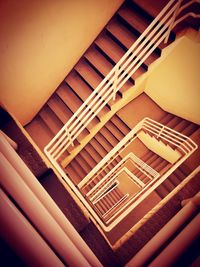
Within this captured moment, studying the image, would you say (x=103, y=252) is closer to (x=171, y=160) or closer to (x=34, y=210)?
(x=34, y=210)

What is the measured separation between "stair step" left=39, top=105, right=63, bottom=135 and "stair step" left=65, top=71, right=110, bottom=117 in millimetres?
946

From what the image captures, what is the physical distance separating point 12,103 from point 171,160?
4.96m

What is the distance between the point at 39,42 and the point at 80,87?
1.50 metres

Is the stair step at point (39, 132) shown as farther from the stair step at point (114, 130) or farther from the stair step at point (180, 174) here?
the stair step at point (180, 174)

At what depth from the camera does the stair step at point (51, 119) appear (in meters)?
5.26

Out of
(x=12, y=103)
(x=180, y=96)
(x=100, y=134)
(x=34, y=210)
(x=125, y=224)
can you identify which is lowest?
(x=125, y=224)

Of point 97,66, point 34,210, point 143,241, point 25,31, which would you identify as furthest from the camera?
point 97,66

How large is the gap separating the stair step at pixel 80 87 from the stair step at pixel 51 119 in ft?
3.10

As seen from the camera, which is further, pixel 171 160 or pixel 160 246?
pixel 171 160

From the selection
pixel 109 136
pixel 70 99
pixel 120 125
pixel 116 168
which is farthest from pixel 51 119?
pixel 116 168

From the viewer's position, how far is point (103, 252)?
2.15m

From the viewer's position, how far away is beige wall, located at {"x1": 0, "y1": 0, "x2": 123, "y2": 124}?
3189 millimetres

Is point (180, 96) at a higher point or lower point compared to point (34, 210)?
higher

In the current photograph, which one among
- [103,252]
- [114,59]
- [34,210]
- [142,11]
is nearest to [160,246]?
[34,210]
